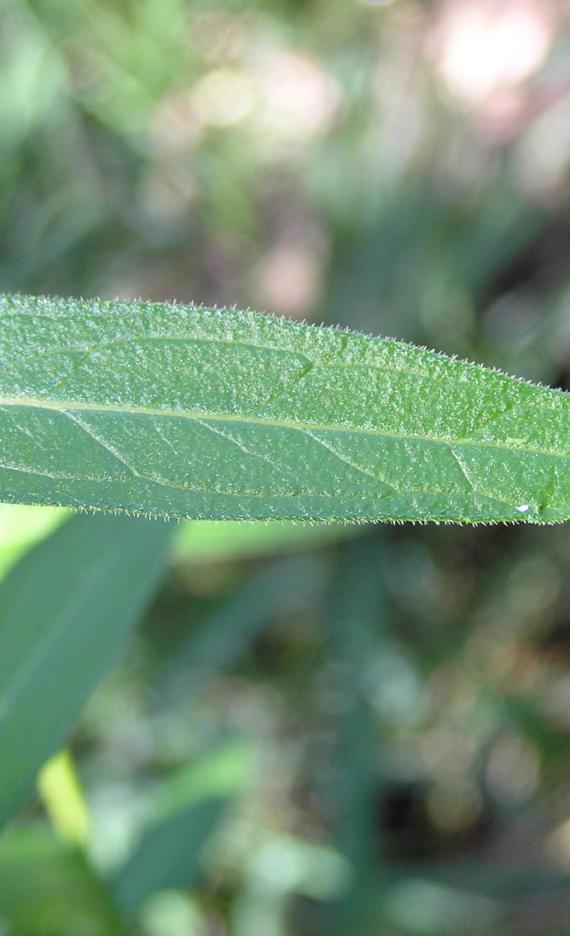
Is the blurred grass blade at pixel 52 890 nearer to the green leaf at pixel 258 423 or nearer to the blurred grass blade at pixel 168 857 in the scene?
the blurred grass blade at pixel 168 857

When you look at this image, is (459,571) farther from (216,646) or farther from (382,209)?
(382,209)

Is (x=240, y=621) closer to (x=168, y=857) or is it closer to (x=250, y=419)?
(x=168, y=857)

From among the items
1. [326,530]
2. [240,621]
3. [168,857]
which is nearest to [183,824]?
[168,857]

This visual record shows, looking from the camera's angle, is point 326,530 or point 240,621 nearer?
point 326,530

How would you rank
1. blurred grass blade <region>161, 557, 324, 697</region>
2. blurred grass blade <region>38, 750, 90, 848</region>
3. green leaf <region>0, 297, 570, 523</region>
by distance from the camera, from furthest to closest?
blurred grass blade <region>161, 557, 324, 697</region> < blurred grass blade <region>38, 750, 90, 848</region> < green leaf <region>0, 297, 570, 523</region>

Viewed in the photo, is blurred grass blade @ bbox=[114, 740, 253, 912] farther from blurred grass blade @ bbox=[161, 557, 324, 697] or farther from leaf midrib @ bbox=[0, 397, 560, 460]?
leaf midrib @ bbox=[0, 397, 560, 460]

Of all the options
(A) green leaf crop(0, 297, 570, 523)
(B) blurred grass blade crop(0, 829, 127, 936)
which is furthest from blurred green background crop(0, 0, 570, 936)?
(A) green leaf crop(0, 297, 570, 523)
